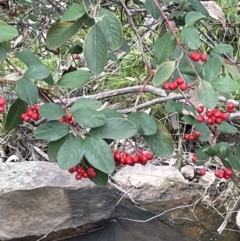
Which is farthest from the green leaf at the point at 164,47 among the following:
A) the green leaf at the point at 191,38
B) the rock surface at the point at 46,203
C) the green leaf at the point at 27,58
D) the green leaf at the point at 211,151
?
the rock surface at the point at 46,203

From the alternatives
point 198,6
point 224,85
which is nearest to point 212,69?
point 224,85

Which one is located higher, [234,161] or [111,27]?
[111,27]

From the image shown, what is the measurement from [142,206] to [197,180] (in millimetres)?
388

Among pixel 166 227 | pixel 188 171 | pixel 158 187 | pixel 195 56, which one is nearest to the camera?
pixel 195 56

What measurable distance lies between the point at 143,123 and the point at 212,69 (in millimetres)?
184

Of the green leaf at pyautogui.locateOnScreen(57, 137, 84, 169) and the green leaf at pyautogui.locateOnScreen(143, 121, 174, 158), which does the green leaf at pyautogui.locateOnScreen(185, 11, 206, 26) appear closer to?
the green leaf at pyautogui.locateOnScreen(143, 121, 174, 158)

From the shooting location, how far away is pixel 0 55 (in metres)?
0.92

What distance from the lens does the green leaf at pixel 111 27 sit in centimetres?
99

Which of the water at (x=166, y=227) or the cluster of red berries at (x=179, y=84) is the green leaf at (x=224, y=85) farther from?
the water at (x=166, y=227)

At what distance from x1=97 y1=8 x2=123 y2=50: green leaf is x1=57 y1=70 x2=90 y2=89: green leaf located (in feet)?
0.26

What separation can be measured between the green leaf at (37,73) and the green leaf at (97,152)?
6.8 inches

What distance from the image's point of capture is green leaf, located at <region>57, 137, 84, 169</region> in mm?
856

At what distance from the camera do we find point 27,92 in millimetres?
932

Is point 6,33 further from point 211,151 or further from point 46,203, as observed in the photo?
point 46,203
